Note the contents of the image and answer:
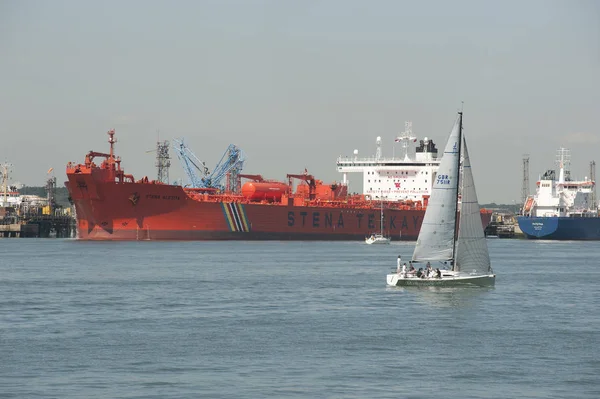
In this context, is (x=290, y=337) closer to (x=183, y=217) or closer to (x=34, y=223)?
(x=183, y=217)

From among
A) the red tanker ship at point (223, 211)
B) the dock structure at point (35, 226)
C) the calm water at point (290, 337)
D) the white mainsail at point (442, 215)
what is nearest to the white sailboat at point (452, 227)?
the white mainsail at point (442, 215)

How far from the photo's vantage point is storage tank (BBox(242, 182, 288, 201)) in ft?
295

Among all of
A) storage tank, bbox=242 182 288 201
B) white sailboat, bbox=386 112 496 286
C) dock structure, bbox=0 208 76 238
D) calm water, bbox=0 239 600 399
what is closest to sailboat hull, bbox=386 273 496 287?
white sailboat, bbox=386 112 496 286

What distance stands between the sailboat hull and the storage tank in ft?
169

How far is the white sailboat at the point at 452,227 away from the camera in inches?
1459

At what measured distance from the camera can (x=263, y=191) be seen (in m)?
90.2

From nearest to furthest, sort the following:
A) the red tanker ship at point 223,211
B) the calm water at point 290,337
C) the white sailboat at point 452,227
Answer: the calm water at point 290,337, the white sailboat at point 452,227, the red tanker ship at point 223,211

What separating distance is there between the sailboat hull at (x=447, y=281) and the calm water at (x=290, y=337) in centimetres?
36

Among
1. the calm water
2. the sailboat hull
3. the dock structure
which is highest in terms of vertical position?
the dock structure

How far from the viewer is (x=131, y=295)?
3734cm

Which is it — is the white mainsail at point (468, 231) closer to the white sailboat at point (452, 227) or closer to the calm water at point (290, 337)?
the white sailboat at point (452, 227)

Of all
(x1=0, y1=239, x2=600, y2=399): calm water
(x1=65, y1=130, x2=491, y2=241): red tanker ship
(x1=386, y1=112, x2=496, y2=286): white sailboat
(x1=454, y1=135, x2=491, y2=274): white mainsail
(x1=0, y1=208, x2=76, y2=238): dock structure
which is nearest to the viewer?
(x1=0, y1=239, x2=600, y2=399): calm water

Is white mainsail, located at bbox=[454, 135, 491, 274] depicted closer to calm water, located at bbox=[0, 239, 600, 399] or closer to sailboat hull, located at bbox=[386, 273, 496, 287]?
sailboat hull, located at bbox=[386, 273, 496, 287]

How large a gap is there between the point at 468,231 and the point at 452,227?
72 cm
